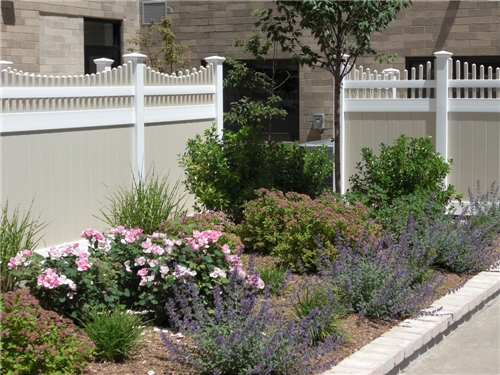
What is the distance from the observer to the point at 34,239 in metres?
7.89

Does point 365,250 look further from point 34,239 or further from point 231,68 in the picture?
point 231,68

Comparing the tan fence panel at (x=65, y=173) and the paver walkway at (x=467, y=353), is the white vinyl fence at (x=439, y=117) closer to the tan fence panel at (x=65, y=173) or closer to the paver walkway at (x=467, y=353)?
the tan fence panel at (x=65, y=173)

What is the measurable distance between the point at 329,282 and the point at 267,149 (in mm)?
3414

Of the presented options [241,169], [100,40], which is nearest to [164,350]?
[241,169]

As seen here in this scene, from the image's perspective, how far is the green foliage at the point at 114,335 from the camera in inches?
203

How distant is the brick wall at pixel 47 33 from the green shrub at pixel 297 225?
30.4 feet

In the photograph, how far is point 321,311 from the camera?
228 inches

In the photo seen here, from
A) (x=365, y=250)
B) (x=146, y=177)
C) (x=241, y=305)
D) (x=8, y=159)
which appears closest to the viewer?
(x=241, y=305)

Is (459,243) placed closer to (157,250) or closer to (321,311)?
(321,311)

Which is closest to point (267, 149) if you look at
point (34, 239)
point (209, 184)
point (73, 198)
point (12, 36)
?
point (209, 184)

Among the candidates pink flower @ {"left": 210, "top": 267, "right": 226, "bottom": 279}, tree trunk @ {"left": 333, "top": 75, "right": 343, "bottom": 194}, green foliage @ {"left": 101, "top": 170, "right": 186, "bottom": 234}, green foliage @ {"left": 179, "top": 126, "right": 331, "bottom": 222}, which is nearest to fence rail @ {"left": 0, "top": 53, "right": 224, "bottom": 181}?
green foliage @ {"left": 179, "top": 126, "right": 331, "bottom": 222}

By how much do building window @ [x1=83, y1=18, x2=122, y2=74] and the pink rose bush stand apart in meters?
12.8

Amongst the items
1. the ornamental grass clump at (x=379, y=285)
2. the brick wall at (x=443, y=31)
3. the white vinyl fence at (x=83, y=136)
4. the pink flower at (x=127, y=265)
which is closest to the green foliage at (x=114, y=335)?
the pink flower at (x=127, y=265)

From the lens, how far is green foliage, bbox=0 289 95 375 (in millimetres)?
4586
